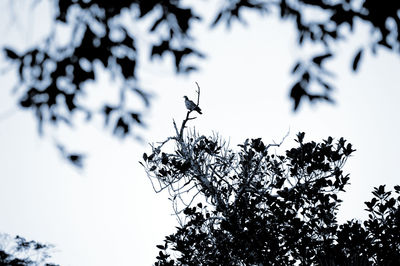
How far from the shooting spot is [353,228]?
6.61 metres

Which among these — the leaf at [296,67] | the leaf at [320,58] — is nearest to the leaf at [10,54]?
the leaf at [296,67]

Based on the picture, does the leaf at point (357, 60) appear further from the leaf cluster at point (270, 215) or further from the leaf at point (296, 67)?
the leaf cluster at point (270, 215)

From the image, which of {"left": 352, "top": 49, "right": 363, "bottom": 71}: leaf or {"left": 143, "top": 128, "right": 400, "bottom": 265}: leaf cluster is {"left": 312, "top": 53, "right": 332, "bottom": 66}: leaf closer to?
{"left": 352, "top": 49, "right": 363, "bottom": 71}: leaf

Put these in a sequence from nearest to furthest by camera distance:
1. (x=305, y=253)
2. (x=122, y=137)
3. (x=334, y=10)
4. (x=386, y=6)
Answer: (x=386, y=6), (x=334, y=10), (x=122, y=137), (x=305, y=253)

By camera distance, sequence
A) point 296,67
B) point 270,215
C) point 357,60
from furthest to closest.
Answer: point 270,215
point 296,67
point 357,60

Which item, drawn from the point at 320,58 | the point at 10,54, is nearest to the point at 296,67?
the point at 320,58

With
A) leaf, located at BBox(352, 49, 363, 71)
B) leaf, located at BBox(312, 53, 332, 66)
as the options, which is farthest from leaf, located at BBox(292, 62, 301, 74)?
leaf, located at BBox(352, 49, 363, 71)

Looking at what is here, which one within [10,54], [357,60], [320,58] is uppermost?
[10,54]

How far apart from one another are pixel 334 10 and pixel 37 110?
227 cm

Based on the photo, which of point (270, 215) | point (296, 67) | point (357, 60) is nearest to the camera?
point (357, 60)

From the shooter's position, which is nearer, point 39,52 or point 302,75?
point 302,75

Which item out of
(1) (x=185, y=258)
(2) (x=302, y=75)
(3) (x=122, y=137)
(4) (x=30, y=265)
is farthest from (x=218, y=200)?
(4) (x=30, y=265)

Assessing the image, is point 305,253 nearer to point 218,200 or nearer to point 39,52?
point 218,200

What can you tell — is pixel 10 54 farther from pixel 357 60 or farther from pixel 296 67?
pixel 357 60
